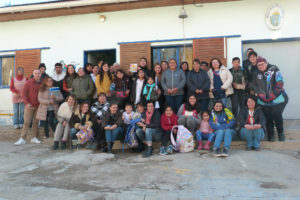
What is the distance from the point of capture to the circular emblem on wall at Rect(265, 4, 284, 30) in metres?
6.52

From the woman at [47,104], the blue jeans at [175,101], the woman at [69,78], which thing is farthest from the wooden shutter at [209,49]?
the woman at [47,104]

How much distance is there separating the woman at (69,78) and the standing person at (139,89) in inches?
68.2

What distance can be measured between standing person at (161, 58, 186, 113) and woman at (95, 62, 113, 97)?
144 cm

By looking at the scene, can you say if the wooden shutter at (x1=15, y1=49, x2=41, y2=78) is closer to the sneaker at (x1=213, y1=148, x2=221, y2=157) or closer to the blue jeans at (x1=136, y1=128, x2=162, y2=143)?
the blue jeans at (x1=136, y1=128, x2=162, y2=143)

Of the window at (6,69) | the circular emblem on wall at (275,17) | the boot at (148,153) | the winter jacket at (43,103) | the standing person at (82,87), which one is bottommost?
the boot at (148,153)

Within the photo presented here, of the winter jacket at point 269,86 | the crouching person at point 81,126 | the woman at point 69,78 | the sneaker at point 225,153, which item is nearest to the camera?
the sneaker at point 225,153

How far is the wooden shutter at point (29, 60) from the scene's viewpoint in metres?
7.93

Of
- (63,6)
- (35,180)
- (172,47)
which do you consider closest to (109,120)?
(35,180)

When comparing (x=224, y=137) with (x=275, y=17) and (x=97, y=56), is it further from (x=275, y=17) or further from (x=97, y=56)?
(x=97, y=56)

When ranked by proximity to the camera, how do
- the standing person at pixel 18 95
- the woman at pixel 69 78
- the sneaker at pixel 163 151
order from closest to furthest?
1. the sneaker at pixel 163 151
2. the woman at pixel 69 78
3. the standing person at pixel 18 95

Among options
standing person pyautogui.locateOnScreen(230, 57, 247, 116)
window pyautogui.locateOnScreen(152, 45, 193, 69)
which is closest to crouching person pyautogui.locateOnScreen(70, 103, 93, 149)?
window pyautogui.locateOnScreen(152, 45, 193, 69)

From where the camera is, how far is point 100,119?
555 centimetres

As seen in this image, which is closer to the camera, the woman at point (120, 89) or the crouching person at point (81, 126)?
the crouching person at point (81, 126)

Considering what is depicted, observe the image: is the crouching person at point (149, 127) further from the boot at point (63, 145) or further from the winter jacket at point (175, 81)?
the boot at point (63, 145)
